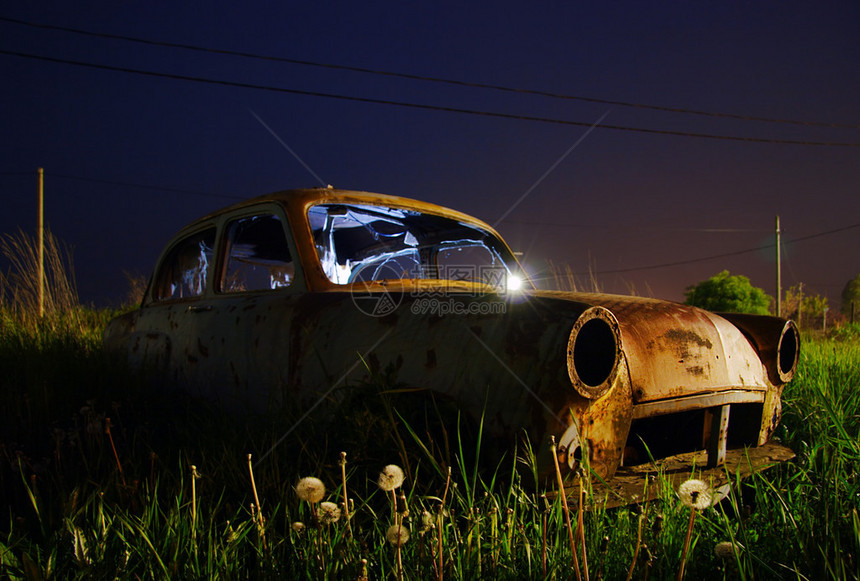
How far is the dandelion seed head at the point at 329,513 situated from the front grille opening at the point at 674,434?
3.93 ft

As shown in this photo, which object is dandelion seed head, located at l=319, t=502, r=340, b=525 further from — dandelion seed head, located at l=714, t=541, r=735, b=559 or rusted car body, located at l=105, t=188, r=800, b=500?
dandelion seed head, located at l=714, t=541, r=735, b=559

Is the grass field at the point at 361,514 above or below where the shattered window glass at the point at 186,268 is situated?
below

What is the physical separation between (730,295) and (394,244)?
138ft

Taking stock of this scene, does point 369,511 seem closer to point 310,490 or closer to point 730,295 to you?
point 310,490

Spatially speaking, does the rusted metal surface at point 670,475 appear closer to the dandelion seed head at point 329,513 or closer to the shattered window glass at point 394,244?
the dandelion seed head at point 329,513

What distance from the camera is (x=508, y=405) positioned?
1.56 metres

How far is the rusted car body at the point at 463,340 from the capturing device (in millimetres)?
1555

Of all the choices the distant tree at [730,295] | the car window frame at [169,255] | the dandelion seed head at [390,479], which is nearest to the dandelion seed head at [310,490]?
the dandelion seed head at [390,479]

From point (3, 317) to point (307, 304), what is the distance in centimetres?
679

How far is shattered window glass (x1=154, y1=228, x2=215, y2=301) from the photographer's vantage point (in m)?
3.64

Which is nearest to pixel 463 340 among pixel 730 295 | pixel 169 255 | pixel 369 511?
pixel 369 511

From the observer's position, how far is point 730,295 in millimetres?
38562

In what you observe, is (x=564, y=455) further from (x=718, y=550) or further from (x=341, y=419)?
(x=341, y=419)

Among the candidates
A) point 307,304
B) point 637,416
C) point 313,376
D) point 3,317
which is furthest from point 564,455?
point 3,317
